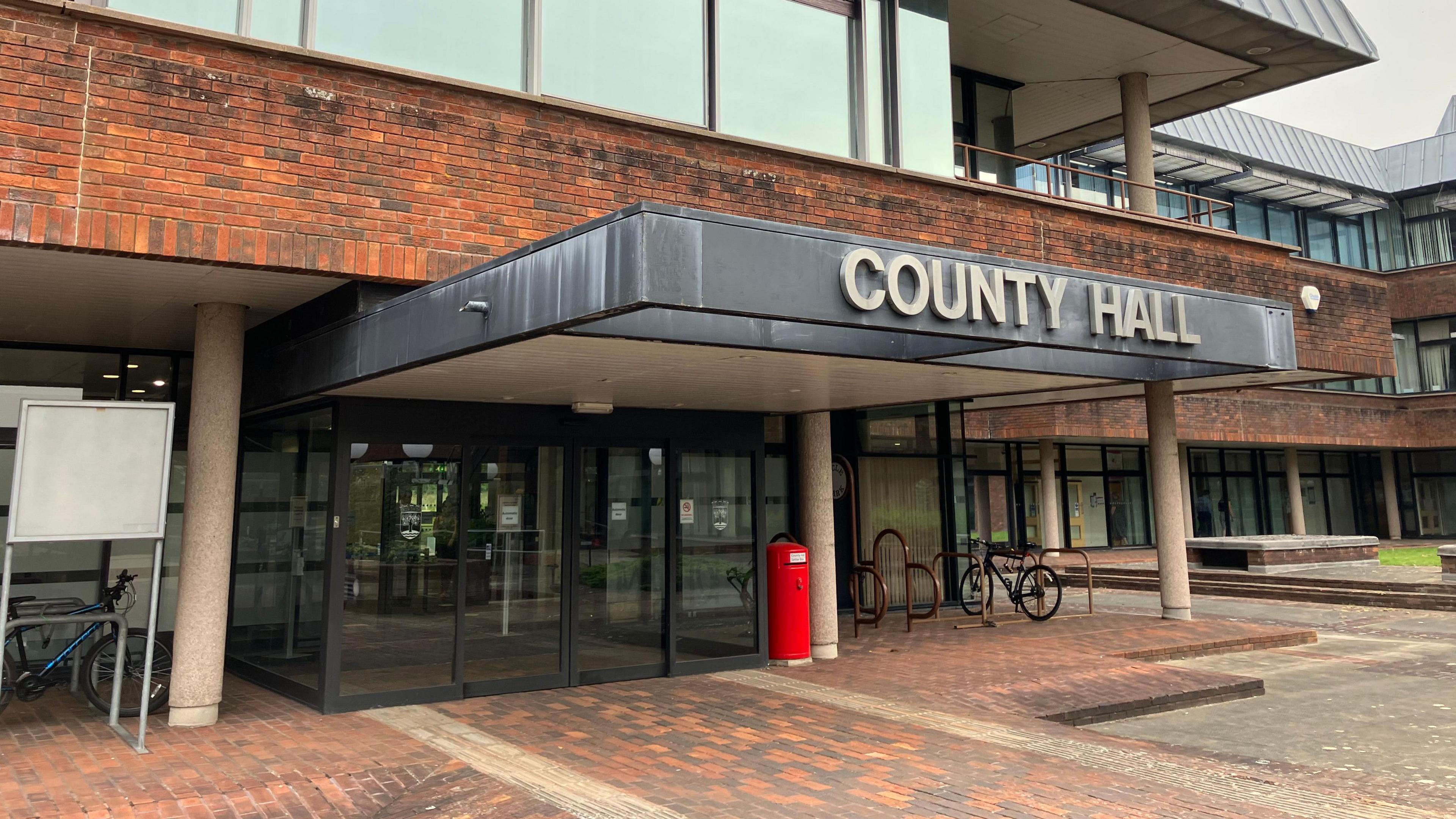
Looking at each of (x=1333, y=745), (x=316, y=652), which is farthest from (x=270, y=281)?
(x=1333, y=745)

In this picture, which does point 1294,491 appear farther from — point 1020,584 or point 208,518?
point 208,518

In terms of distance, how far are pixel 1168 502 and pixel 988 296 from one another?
28.8 feet

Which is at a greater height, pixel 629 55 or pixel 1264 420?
pixel 629 55

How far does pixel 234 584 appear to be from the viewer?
30.7ft

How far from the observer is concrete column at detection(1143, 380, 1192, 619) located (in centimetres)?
1309

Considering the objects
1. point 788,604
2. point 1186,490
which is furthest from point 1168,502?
point 1186,490

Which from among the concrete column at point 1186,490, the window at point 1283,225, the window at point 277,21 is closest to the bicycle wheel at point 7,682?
the window at point 277,21

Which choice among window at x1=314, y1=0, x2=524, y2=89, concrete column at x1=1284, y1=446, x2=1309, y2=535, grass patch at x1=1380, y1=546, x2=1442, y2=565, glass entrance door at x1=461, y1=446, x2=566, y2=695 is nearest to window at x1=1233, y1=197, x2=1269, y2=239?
concrete column at x1=1284, y1=446, x2=1309, y2=535

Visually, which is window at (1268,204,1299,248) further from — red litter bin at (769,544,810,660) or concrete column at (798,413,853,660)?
red litter bin at (769,544,810,660)

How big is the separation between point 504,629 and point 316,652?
1.48 metres

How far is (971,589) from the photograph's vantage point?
49.6 ft

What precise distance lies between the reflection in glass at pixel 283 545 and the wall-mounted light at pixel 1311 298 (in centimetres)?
1214

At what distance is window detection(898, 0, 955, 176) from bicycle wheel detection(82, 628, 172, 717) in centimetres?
788

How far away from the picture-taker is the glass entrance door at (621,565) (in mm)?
8883
